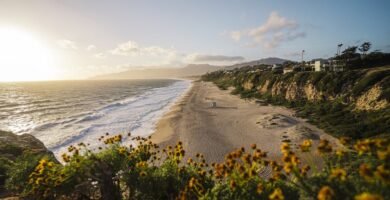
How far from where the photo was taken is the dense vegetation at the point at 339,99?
19.7m

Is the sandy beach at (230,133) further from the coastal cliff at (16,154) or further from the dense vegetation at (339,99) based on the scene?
the coastal cliff at (16,154)

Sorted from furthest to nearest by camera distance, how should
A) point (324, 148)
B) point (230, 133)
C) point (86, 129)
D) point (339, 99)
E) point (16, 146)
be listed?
1. point (339, 99)
2. point (86, 129)
3. point (230, 133)
4. point (16, 146)
5. point (324, 148)

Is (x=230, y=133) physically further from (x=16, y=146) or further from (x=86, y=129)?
(x=16, y=146)

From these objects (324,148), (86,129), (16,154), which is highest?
(324,148)

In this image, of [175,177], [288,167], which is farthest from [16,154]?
[288,167]

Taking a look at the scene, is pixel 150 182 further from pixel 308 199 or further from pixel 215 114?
pixel 215 114

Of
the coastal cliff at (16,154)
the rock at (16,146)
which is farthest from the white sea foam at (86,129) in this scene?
the coastal cliff at (16,154)

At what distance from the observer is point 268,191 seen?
16.2ft

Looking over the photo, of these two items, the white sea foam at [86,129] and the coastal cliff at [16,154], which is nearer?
the coastal cliff at [16,154]

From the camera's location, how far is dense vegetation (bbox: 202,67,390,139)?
776 inches

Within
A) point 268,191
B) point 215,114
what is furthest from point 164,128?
point 268,191

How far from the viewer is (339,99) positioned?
27969 millimetres

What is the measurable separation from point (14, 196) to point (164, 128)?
18.5 meters

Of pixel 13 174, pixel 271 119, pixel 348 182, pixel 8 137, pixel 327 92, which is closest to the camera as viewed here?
pixel 348 182
